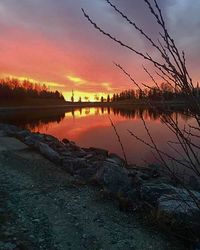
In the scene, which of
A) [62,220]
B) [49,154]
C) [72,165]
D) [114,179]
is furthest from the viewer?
[49,154]

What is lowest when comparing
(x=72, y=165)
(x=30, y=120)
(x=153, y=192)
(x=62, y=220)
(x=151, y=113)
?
(x=30, y=120)

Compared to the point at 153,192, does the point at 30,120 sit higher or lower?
lower

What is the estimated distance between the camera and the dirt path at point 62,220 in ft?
26.9

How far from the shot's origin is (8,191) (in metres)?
11.6

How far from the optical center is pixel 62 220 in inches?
370

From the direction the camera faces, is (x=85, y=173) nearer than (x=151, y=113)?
No

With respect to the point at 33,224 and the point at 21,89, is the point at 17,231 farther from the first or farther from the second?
the point at 21,89

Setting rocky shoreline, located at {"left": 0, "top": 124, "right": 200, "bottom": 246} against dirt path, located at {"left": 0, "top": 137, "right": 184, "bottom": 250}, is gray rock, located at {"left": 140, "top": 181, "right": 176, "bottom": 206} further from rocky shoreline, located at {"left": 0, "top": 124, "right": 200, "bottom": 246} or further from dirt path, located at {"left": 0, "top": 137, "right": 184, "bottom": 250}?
dirt path, located at {"left": 0, "top": 137, "right": 184, "bottom": 250}

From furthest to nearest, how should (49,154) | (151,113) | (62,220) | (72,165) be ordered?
(49,154), (72,165), (151,113), (62,220)

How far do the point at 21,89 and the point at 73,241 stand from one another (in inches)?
6383

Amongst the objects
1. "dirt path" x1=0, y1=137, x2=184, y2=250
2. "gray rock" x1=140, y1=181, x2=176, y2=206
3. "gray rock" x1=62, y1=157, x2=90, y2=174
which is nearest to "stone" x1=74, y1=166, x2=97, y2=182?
"gray rock" x1=62, y1=157, x2=90, y2=174

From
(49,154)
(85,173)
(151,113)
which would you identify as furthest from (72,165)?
(151,113)

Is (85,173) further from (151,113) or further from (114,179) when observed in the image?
(151,113)

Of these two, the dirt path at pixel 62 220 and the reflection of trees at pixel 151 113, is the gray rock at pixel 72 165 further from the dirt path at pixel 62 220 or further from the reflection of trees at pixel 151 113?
the reflection of trees at pixel 151 113
